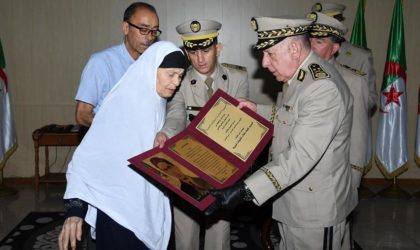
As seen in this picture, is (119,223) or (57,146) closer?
(119,223)

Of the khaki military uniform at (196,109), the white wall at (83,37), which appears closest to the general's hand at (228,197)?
the khaki military uniform at (196,109)

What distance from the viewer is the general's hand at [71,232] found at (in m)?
1.89

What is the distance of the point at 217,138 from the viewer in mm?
2375

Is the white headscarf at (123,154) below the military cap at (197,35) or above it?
below

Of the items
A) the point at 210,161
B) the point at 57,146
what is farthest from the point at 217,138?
the point at 57,146

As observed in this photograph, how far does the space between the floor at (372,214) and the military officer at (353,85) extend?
1.74 meters

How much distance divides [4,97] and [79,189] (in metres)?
4.19

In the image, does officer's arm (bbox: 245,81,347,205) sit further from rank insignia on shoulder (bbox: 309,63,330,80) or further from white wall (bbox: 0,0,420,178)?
white wall (bbox: 0,0,420,178)

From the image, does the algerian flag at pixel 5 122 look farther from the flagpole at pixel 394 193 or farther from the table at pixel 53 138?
the flagpole at pixel 394 193

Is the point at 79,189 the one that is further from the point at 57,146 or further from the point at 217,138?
the point at 57,146

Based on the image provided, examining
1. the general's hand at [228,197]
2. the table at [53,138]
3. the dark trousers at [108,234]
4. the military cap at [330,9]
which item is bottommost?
the table at [53,138]

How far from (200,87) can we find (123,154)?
4.54 ft

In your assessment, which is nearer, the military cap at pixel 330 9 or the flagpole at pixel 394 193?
the military cap at pixel 330 9

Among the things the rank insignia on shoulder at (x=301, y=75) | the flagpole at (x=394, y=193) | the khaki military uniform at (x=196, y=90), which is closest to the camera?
the rank insignia on shoulder at (x=301, y=75)
